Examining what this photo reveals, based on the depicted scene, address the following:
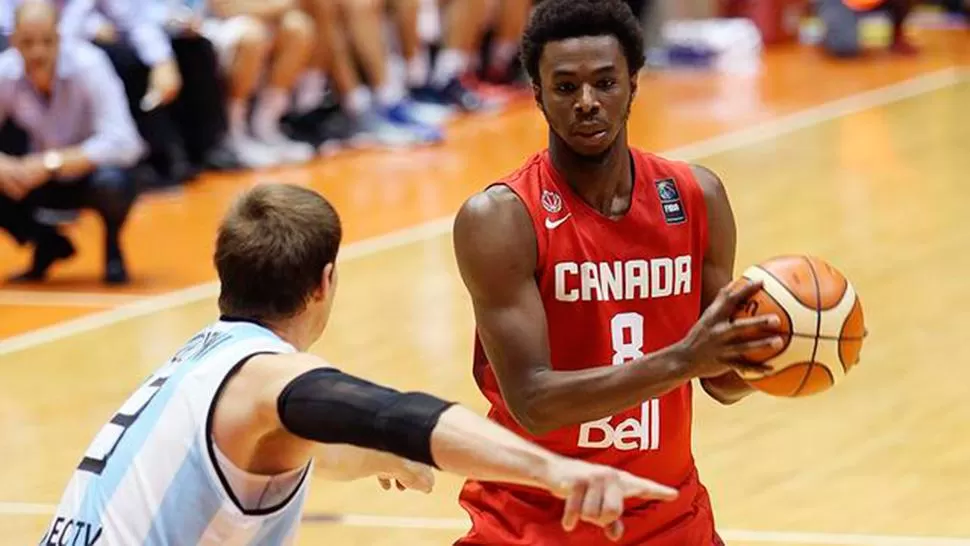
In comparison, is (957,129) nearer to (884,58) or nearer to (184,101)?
(884,58)

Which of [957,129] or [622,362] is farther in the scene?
[957,129]

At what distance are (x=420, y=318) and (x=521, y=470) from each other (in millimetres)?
6050

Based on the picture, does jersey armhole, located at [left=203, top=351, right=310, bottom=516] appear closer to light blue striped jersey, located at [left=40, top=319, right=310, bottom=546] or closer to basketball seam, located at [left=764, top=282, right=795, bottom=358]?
light blue striped jersey, located at [left=40, top=319, right=310, bottom=546]

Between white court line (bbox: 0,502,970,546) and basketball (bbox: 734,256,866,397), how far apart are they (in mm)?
2342

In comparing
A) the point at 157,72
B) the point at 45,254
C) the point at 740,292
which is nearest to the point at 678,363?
the point at 740,292

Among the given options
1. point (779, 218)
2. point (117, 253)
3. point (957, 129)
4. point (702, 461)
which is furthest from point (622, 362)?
point (957, 129)

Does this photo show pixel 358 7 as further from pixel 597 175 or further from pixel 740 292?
pixel 740 292

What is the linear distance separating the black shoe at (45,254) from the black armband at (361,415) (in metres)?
7.26

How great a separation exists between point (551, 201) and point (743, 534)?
7.56 ft

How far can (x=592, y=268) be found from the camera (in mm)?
4102

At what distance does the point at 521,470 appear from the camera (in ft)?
9.51

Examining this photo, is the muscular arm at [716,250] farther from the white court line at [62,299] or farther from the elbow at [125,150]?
the elbow at [125,150]

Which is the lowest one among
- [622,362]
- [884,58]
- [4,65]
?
[884,58]

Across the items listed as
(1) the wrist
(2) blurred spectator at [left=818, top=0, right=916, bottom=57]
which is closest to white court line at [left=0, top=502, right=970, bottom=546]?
(1) the wrist
